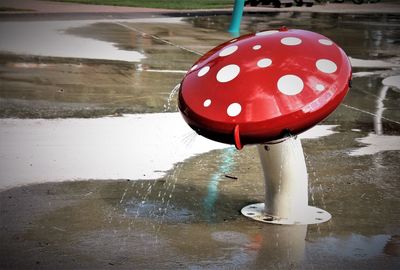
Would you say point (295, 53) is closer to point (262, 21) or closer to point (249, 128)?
point (249, 128)

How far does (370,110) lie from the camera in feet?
33.6

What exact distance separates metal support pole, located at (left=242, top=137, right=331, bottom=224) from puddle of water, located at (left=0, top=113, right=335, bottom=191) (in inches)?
54.1

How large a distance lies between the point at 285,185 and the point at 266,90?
0.83 meters

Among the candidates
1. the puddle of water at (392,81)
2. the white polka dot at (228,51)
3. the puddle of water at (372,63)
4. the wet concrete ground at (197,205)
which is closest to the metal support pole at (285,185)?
the wet concrete ground at (197,205)

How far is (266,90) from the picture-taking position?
5305 millimetres

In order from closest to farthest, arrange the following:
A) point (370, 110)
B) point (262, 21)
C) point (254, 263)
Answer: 1. point (254, 263)
2. point (370, 110)
3. point (262, 21)

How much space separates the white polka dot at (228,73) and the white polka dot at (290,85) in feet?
0.98

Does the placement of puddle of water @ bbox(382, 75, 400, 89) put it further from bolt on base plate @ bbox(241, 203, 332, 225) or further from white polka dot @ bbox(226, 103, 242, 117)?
white polka dot @ bbox(226, 103, 242, 117)

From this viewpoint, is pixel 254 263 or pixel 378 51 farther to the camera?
pixel 378 51

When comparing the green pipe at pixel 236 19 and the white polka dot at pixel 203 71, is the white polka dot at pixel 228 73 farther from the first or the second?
the green pipe at pixel 236 19

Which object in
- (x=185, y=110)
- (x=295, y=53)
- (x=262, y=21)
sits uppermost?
(x=295, y=53)

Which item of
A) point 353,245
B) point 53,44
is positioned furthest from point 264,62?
point 53,44

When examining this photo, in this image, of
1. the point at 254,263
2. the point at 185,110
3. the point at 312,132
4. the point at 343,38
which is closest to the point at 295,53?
the point at 185,110

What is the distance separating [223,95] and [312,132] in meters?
3.63
